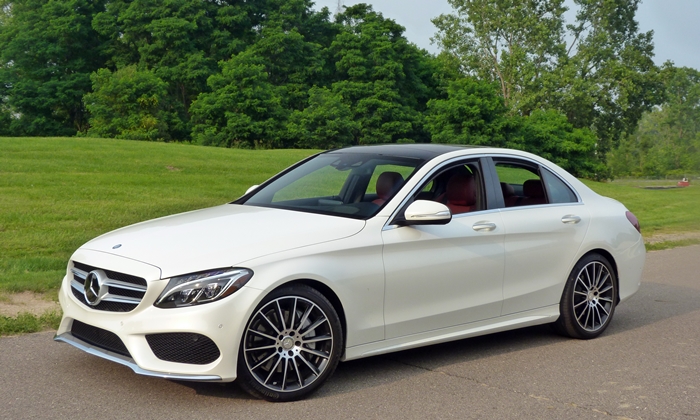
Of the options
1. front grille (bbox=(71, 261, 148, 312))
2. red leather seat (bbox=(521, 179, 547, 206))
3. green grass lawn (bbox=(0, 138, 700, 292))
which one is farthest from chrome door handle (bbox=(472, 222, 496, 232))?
green grass lawn (bbox=(0, 138, 700, 292))

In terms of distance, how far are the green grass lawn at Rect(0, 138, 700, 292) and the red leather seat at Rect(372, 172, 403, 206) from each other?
4.11m

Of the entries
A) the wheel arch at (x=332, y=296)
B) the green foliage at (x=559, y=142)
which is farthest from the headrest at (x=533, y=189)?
the green foliage at (x=559, y=142)

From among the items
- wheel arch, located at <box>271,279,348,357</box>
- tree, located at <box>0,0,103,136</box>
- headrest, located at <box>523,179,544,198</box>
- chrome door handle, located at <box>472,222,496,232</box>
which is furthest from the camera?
tree, located at <box>0,0,103,136</box>

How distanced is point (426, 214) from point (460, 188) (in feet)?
3.42

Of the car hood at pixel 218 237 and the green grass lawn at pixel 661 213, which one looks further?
the green grass lawn at pixel 661 213

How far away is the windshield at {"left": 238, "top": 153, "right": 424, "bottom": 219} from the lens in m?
6.26

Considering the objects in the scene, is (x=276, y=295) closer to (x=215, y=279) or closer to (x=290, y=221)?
(x=215, y=279)

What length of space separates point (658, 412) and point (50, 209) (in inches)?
494

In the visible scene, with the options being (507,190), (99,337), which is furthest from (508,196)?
(99,337)

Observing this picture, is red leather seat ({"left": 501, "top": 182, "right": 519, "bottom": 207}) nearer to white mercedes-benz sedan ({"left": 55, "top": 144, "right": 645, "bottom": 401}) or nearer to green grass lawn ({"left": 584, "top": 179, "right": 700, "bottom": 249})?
white mercedes-benz sedan ({"left": 55, "top": 144, "right": 645, "bottom": 401})

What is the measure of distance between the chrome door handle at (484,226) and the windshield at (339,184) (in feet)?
2.10

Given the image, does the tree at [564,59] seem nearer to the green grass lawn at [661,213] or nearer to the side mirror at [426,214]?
the green grass lawn at [661,213]

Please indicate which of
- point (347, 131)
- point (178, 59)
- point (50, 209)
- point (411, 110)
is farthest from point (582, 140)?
point (50, 209)

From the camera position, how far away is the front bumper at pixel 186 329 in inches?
193
